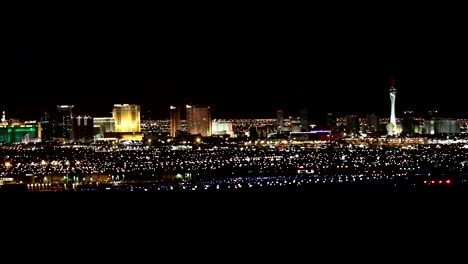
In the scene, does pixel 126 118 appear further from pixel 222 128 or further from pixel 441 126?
pixel 441 126

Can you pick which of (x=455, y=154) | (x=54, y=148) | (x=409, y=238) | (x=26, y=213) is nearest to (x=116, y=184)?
(x=26, y=213)

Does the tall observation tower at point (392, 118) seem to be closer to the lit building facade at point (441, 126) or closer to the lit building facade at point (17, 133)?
the lit building facade at point (441, 126)

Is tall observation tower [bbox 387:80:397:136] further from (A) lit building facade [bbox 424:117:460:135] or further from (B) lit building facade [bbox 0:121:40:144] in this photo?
(B) lit building facade [bbox 0:121:40:144]

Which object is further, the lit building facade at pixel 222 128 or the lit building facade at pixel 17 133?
the lit building facade at pixel 222 128

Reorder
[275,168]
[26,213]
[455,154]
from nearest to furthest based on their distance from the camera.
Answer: [26,213] → [275,168] → [455,154]

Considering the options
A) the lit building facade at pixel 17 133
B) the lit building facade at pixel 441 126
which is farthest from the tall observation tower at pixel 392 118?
the lit building facade at pixel 17 133

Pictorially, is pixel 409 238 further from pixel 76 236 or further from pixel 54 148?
pixel 54 148

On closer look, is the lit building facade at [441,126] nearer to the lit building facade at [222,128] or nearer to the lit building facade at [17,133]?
the lit building facade at [222,128]

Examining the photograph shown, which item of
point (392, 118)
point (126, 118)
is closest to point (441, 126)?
point (392, 118)

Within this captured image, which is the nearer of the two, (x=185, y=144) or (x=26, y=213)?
(x=26, y=213)

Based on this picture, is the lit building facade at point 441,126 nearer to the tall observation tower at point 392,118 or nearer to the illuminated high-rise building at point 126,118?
the tall observation tower at point 392,118
